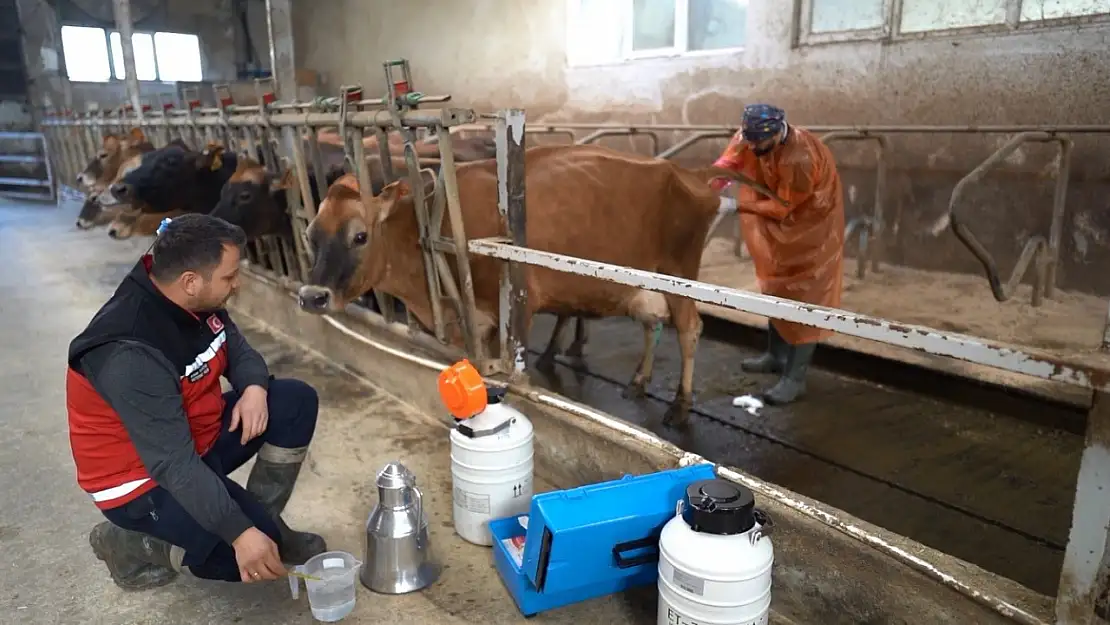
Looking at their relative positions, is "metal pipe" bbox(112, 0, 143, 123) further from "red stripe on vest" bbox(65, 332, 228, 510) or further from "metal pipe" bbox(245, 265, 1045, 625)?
"red stripe on vest" bbox(65, 332, 228, 510)

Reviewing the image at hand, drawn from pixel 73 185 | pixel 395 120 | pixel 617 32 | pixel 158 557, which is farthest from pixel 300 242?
pixel 73 185

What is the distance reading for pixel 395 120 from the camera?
3182mm

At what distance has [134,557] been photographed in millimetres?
2213

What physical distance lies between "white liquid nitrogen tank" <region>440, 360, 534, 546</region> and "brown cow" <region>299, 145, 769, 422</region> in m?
1.03

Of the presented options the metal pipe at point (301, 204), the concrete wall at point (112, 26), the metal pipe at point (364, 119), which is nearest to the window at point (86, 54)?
the concrete wall at point (112, 26)

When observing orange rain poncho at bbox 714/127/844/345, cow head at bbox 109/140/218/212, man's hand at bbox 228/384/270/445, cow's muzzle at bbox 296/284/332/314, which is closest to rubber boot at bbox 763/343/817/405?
orange rain poncho at bbox 714/127/844/345

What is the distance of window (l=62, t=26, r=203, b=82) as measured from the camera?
49.4ft

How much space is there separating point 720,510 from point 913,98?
16.4 ft

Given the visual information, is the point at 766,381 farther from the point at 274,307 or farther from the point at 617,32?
the point at 617,32

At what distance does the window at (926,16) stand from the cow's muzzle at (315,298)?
4.69m

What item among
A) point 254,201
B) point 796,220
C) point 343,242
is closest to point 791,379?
point 796,220

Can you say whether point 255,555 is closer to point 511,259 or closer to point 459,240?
point 511,259

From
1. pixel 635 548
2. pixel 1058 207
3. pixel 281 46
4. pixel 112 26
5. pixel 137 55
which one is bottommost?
pixel 635 548

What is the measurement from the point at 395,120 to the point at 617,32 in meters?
5.44
